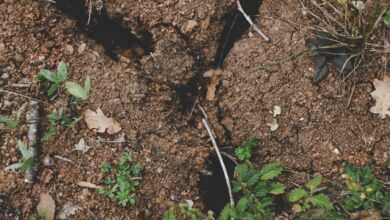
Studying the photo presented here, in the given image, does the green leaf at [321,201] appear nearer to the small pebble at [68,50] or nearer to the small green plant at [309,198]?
the small green plant at [309,198]

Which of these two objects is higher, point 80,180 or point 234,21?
point 234,21

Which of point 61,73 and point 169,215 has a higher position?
point 61,73

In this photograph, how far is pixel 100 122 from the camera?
2502 mm

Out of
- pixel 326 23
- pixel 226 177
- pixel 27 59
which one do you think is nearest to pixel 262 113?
pixel 226 177

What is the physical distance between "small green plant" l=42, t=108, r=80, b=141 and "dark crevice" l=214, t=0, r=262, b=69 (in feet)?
2.38

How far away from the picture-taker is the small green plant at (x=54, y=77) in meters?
2.50

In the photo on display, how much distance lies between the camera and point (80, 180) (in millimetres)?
2463

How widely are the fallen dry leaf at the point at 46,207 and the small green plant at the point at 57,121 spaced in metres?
0.26

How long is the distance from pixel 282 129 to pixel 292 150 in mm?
109

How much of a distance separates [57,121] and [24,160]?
0.22 metres

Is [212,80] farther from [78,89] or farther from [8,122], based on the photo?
[8,122]

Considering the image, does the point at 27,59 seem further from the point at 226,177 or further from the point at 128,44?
the point at 226,177

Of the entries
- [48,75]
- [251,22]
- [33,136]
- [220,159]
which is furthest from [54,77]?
[251,22]

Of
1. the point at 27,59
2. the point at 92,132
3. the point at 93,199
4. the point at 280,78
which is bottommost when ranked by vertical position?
the point at 93,199
